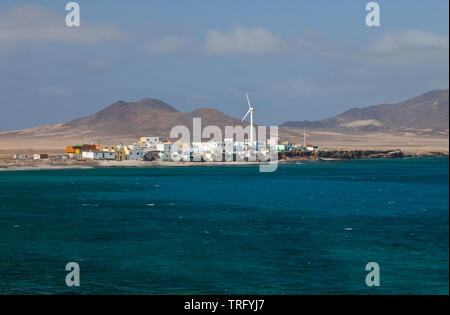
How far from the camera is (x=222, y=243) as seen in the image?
37781mm

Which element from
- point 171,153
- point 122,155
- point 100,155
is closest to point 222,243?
point 122,155

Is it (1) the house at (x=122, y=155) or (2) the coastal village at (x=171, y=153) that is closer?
(1) the house at (x=122, y=155)

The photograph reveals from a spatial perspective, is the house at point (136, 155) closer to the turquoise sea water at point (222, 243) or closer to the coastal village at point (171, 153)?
the coastal village at point (171, 153)

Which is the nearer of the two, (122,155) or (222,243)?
(222,243)

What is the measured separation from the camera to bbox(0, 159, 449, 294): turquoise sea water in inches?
1057

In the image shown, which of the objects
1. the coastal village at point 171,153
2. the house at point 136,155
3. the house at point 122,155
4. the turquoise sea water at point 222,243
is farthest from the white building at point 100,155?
the turquoise sea water at point 222,243

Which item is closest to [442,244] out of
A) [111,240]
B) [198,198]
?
[111,240]

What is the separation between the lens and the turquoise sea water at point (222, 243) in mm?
26859

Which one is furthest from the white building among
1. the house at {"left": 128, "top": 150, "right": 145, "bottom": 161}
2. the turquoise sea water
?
the turquoise sea water

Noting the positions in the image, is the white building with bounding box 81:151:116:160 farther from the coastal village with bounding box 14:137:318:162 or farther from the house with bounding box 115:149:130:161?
the house with bounding box 115:149:130:161

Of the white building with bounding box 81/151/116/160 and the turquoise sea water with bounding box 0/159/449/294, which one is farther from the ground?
the white building with bounding box 81/151/116/160

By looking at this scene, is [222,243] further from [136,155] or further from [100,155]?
[136,155]

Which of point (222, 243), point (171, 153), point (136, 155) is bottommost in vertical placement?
point (222, 243)
